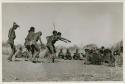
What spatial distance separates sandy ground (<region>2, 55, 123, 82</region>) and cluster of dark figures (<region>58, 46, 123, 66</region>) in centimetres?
2

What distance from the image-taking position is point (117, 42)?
2.14 meters

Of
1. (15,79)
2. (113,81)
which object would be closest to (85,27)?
(113,81)

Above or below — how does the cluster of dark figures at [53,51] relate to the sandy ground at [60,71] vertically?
above

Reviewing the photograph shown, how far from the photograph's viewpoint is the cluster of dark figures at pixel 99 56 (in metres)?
2.14

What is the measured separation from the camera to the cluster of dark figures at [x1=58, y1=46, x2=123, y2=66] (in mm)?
2139

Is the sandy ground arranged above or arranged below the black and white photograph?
below

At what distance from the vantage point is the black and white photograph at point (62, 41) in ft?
7.00

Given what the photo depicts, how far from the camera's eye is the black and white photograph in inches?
84.0

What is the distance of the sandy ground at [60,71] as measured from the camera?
2.14 meters

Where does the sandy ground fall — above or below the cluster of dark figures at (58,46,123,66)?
below

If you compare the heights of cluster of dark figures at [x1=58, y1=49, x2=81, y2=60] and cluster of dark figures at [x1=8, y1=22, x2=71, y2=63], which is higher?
cluster of dark figures at [x1=8, y1=22, x2=71, y2=63]

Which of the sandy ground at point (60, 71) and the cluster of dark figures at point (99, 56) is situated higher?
→ the cluster of dark figures at point (99, 56)

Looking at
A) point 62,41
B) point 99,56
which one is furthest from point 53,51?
point 99,56

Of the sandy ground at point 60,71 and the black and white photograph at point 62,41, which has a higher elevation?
the black and white photograph at point 62,41
